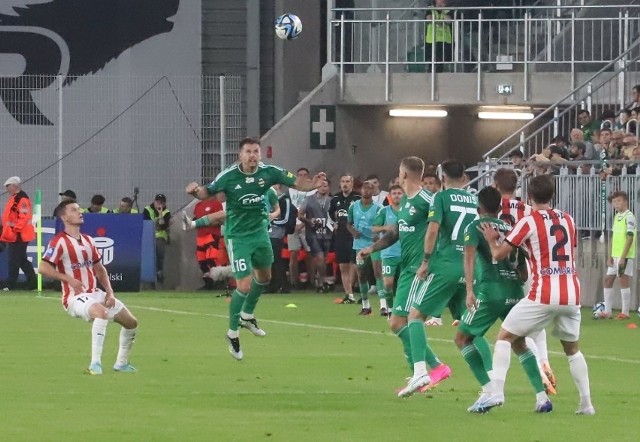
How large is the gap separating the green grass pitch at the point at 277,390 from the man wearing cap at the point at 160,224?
9.60 m

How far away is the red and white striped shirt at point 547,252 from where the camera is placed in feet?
37.5

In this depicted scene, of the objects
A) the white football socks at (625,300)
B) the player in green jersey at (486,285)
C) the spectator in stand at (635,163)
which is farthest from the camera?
the spectator in stand at (635,163)

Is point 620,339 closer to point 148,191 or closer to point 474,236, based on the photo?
point 474,236

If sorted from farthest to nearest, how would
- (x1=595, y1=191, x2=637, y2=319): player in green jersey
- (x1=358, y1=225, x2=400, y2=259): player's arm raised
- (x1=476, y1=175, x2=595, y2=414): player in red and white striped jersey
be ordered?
1. (x1=595, y1=191, x2=637, y2=319): player in green jersey
2. (x1=358, y1=225, x2=400, y2=259): player's arm raised
3. (x1=476, y1=175, x2=595, y2=414): player in red and white striped jersey

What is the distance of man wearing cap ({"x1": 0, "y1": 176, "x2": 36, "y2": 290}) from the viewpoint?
29.8m

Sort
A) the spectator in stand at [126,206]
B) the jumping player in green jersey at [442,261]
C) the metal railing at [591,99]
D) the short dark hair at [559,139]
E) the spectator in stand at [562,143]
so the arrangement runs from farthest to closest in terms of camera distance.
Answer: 1. the spectator in stand at [126,206]
2. the metal railing at [591,99]
3. the short dark hair at [559,139]
4. the spectator in stand at [562,143]
5. the jumping player in green jersey at [442,261]

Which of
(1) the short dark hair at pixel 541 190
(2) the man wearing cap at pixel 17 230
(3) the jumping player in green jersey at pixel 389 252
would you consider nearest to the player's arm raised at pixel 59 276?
(1) the short dark hair at pixel 541 190

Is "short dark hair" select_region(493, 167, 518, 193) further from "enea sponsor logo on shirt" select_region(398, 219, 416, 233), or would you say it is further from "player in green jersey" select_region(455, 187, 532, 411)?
"enea sponsor logo on shirt" select_region(398, 219, 416, 233)

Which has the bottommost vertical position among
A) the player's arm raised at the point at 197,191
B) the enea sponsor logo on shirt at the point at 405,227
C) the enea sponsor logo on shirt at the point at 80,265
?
the enea sponsor logo on shirt at the point at 80,265

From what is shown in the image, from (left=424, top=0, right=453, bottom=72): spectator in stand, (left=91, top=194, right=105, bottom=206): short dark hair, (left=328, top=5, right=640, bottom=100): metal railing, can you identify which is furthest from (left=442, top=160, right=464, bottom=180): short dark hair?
(left=91, top=194, right=105, bottom=206): short dark hair

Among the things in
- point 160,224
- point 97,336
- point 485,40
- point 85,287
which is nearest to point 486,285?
point 97,336

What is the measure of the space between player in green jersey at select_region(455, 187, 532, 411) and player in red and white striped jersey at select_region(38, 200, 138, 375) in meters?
3.91

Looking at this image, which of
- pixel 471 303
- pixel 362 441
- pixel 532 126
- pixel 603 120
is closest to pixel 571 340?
pixel 471 303

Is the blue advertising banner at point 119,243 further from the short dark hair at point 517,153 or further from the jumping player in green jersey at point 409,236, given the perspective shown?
the jumping player in green jersey at point 409,236
